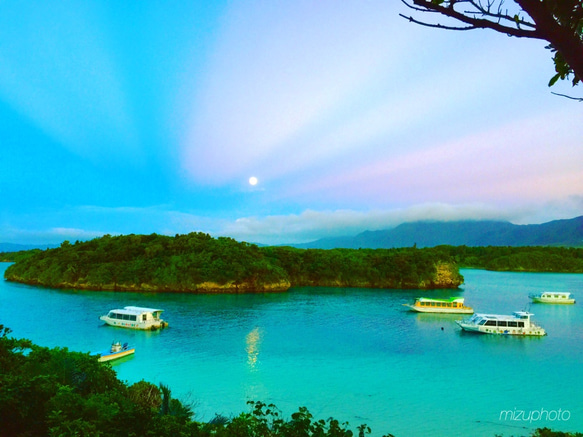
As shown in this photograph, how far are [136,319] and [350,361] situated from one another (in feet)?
57.9

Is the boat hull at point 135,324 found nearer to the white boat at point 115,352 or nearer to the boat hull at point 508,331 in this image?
the white boat at point 115,352

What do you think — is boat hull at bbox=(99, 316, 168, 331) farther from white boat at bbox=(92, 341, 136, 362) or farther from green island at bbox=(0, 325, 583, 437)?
green island at bbox=(0, 325, 583, 437)

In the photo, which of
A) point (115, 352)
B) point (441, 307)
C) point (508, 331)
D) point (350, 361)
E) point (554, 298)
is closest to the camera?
point (115, 352)

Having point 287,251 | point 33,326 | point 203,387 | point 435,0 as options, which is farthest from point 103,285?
point 435,0

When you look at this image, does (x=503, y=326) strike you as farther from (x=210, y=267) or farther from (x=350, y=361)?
(x=210, y=267)

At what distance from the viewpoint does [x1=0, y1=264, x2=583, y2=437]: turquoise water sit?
1664cm

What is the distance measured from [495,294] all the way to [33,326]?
5809cm

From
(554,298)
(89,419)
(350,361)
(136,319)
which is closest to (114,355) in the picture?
(136,319)

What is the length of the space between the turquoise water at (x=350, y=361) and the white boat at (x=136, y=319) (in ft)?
2.31

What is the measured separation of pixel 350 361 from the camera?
78.0 ft

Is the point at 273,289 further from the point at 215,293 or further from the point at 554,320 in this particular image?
the point at 554,320

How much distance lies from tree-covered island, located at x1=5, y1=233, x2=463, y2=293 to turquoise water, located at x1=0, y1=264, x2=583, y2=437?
10.7 meters

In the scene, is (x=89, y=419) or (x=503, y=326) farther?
(x=503, y=326)

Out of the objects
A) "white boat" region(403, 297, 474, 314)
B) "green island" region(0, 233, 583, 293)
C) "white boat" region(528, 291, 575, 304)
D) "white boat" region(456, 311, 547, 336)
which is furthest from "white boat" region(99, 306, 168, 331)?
"white boat" region(528, 291, 575, 304)
